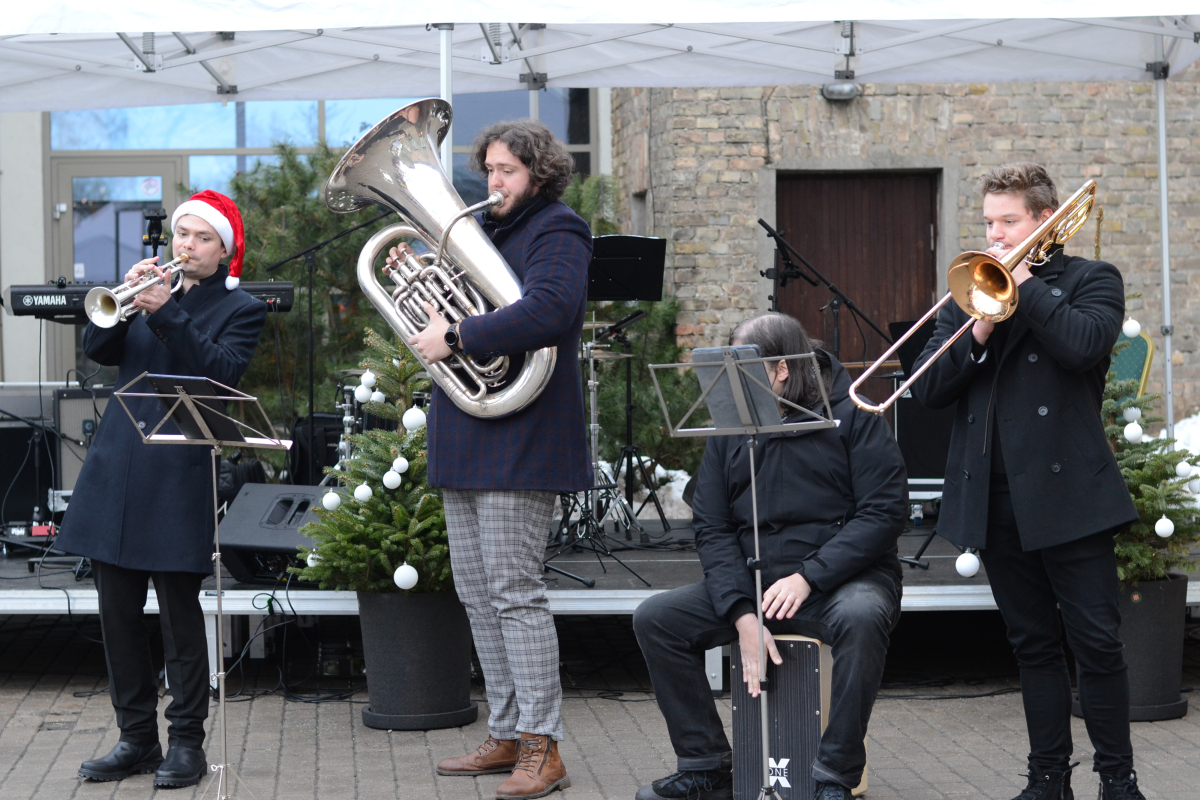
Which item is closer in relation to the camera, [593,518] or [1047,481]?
[1047,481]

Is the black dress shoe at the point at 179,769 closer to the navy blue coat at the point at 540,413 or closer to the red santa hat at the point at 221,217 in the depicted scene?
the navy blue coat at the point at 540,413

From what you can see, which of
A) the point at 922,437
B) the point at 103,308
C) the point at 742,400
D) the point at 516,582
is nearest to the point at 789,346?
the point at 742,400

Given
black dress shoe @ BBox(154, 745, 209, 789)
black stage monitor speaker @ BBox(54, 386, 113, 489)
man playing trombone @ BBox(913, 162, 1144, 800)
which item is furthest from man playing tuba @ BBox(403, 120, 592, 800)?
black stage monitor speaker @ BBox(54, 386, 113, 489)

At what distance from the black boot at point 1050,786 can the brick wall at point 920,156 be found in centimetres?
587

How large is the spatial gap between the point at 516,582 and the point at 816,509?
89 cm

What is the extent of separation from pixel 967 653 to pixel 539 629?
2800mm

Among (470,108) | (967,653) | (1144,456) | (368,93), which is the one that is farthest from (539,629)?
Result: (470,108)

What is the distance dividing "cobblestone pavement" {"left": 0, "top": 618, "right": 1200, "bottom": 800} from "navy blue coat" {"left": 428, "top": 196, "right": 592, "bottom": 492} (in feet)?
3.12

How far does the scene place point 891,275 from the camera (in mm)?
9539

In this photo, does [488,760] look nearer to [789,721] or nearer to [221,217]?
[789,721]

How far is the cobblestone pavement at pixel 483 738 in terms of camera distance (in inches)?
151

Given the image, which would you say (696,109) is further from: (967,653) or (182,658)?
(182,658)

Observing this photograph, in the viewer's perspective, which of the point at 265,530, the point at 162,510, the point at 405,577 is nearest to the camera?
the point at 162,510

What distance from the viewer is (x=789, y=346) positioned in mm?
3488
